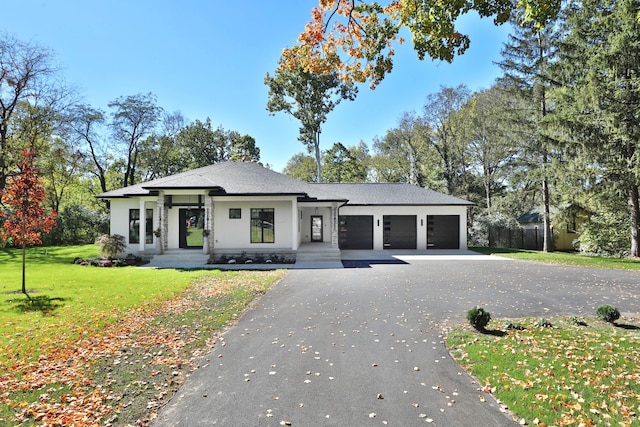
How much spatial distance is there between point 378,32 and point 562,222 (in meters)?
18.2

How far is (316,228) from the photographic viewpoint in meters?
23.5

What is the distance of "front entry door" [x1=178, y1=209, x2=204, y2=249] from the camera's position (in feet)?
62.1

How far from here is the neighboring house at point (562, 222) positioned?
1945 centimetres

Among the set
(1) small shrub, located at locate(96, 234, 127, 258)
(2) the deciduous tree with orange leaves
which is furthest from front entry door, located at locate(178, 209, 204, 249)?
(2) the deciduous tree with orange leaves

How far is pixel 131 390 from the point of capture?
4.35 meters

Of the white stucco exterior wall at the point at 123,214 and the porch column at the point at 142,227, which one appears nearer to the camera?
the porch column at the point at 142,227

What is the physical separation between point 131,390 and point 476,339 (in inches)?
219

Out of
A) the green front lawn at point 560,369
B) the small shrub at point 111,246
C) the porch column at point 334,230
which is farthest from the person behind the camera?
the porch column at point 334,230

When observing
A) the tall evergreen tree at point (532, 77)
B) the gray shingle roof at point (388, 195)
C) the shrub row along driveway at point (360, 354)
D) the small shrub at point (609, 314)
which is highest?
the tall evergreen tree at point (532, 77)

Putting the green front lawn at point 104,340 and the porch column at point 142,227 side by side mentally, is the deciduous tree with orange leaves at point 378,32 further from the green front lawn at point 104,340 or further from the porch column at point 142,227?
the porch column at point 142,227

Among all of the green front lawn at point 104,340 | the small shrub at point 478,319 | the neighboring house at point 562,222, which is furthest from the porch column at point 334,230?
the neighboring house at point 562,222

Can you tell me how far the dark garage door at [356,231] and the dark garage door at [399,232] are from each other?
3.36ft

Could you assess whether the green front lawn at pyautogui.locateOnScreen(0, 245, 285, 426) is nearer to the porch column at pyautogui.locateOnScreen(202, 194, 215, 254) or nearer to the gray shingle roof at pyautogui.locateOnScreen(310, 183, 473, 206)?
the porch column at pyautogui.locateOnScreen(202, 194, 215, 254)

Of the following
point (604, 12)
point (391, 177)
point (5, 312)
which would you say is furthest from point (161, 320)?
point (391, 177)
